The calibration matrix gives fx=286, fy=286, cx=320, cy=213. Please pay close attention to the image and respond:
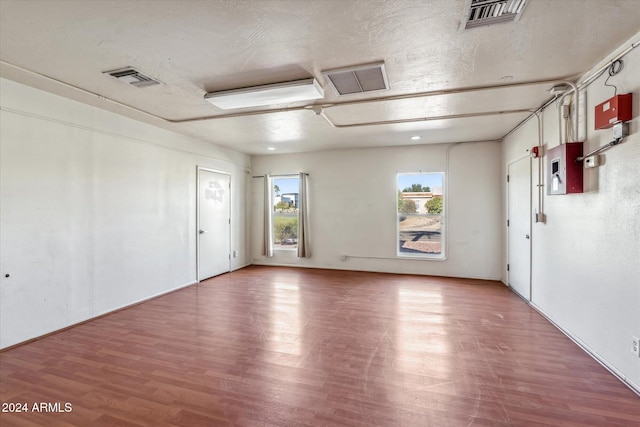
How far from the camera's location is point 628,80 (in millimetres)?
2154

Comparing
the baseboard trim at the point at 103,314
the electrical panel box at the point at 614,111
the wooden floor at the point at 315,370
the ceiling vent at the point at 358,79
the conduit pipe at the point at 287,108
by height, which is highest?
the conduit pipe at the point at 287,108

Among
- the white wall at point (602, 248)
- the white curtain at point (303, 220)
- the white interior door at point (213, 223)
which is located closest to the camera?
the white wall at point (602, 248)

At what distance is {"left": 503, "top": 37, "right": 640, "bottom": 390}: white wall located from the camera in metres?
2.10

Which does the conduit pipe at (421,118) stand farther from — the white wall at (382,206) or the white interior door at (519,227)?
the white wall at (382,206)

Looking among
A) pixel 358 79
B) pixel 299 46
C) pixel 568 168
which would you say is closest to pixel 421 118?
pixel 358 79

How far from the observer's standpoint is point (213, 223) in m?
5.67

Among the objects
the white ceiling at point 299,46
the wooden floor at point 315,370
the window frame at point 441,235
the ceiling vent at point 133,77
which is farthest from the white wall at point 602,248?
the ceiling vent at point 133,77

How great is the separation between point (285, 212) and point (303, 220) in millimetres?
630

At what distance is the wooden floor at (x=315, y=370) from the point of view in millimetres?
1857

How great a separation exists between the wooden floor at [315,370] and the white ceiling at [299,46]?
257 cm

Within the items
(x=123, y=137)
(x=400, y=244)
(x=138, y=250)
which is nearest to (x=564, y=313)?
(x=400, y=244)

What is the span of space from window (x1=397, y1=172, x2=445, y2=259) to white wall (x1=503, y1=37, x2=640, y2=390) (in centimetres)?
231

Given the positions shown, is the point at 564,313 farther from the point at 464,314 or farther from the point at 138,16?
the point at 138,16

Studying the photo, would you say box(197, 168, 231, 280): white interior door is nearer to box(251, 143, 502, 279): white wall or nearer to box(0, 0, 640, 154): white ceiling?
box(251, 143, 502, 279): white wall
